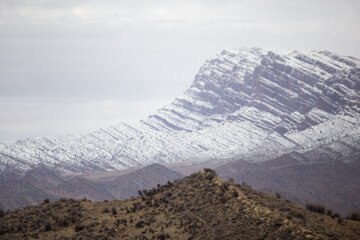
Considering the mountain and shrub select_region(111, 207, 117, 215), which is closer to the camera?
the mountain

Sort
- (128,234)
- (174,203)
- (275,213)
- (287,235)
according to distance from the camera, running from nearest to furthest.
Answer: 1. (287,235)
2. (275,213)
3. (128,234)
4. (174,203)

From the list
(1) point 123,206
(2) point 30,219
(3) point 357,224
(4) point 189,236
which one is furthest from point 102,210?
(3) point 357,224

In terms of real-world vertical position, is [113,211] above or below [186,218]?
below

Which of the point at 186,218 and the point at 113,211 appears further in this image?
the point at 113,211

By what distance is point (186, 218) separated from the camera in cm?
7269

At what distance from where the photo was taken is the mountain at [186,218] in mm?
66312

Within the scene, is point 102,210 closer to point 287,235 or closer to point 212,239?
point 212,239

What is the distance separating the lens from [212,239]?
6600 centimetres

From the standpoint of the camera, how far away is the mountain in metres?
66.3

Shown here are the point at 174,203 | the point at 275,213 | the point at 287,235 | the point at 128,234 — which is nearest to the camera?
the point at 287,235

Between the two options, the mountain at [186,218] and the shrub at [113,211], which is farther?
the shrub at [113,211]

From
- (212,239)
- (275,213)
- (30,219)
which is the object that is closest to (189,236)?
(212,239)

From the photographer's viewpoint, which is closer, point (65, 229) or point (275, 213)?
point (275, 213)

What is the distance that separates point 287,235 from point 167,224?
14.7m
